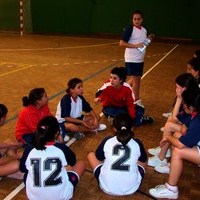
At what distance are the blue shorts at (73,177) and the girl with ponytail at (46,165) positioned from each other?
19 centimetres

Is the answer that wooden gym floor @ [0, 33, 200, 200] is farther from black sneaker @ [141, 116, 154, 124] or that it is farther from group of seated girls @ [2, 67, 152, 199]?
group of seated girls @ [2, 67, 152, 199]

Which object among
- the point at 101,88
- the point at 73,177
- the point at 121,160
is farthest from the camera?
the point at 101,88

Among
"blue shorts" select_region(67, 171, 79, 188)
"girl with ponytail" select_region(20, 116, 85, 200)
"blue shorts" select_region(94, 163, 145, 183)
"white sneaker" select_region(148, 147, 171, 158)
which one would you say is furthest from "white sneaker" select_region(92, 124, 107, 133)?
"girl with ponytail" select_region(20, 116, 85, 200)

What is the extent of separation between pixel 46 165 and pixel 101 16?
13.1m

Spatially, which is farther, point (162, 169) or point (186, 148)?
point (162, 169)

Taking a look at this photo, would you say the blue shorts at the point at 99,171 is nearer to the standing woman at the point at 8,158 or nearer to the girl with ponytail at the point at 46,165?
the girl with ponytail at the point at 46,165

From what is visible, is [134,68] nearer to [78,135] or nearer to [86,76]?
[78,135]

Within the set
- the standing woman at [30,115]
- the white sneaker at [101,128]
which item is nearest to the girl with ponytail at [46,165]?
the standing woman at [30,115]

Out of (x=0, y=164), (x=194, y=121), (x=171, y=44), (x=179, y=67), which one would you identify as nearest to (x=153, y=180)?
(x=194, y=121)

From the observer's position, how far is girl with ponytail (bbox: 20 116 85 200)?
2492 mm

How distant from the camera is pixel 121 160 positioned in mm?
2711

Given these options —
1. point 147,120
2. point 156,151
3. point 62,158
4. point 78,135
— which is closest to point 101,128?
point 78,135

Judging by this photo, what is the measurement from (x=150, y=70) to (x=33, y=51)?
4189 mm

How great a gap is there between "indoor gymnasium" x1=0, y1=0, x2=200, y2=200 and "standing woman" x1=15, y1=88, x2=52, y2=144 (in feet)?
0.11
